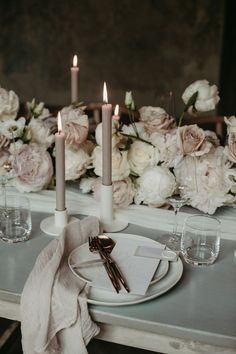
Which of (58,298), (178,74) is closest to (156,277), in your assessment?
(58,298)

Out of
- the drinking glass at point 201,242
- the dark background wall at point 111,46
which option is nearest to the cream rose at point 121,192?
the drinking glass at point 201,242

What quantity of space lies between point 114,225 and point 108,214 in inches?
1.2

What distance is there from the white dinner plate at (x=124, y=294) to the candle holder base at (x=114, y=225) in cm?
9

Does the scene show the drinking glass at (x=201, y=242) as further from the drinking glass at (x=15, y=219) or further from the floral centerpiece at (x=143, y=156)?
the drinking glass at (x=15, y=219)

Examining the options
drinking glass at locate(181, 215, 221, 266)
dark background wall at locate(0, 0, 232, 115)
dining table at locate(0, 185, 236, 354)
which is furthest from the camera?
dark background wall at locate(0, 0, 232, 115)

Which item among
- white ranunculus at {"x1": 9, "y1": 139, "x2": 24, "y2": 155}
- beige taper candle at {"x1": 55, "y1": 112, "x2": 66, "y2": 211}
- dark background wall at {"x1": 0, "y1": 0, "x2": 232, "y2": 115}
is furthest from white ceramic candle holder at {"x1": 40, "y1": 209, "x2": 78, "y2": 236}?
dark background wall at {"x1": 0, "y1": 0, "x2": 232, "y2": 115}

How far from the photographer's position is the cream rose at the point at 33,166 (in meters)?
1.31

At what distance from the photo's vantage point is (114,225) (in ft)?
4.12

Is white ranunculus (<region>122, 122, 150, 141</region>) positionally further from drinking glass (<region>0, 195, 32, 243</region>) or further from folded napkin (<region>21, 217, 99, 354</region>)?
folded napkin (<region>21, 217, 99, 354</region>)

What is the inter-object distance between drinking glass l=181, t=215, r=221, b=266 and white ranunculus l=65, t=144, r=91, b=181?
34 cm

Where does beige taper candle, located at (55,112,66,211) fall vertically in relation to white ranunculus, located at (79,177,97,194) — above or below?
above

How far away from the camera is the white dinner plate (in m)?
0.93

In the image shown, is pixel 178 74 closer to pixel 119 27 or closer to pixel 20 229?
pixel 119 27

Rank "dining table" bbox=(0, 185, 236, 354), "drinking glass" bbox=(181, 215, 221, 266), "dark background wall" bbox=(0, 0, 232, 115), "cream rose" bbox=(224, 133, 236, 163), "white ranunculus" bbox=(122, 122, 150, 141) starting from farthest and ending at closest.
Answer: "dark background wall" bbox=(0, 0, 232, 115), "white ranunculus" bbox=(122, 122, 150, 141), "cream rose" bbox=(224, 133, 236, 163), "drinking glass" bbox=(181, 215, 221, 266), "dining table" bbox=(0, 185, 236, 354)
